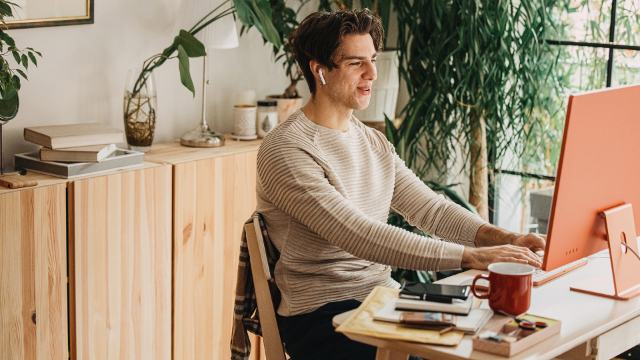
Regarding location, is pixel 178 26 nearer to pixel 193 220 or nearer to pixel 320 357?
pixel 193 220

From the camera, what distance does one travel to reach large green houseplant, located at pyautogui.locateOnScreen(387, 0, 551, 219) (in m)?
3.71

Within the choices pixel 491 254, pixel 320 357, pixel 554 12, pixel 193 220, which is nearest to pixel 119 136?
pixel 193 220

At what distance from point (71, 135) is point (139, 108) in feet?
1.17

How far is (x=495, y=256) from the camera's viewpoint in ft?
7.55

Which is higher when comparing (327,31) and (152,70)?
(327,31)

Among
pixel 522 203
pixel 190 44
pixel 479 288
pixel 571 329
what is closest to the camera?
pixel 571 329

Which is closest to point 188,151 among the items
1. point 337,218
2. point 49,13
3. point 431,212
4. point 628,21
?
point 49,13

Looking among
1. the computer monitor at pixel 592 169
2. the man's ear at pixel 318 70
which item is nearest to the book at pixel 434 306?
the computer monitor at pixel 592 169

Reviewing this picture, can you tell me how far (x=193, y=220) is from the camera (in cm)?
329

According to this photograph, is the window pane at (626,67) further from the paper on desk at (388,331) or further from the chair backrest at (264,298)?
the paper on desk at (388,331)

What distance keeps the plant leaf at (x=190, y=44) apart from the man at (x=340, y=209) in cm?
64

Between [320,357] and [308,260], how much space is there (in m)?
0.25

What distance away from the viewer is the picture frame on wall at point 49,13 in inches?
118

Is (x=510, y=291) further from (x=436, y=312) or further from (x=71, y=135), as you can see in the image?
(x=71, y=135)
